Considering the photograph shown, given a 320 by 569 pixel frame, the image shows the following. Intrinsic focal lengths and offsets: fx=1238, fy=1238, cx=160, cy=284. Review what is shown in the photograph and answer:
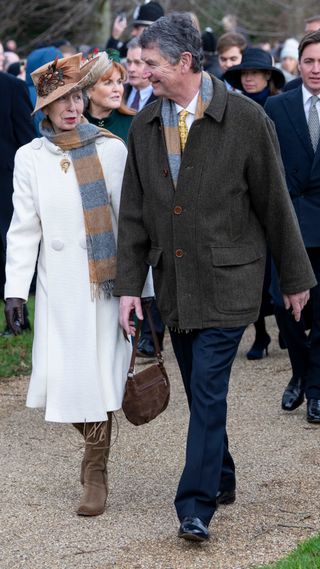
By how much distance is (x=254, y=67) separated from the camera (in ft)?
28.2

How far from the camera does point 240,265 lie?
16.2 ft

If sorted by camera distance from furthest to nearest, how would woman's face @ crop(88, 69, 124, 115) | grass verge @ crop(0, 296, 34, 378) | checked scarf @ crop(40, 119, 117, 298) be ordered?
1. grass verge @ crop(0, 296, 34, 378)
2. woman's face @ crop(88, 69, 124, 115)
3. checked scarf @ crop(40, 119, 117, 298)

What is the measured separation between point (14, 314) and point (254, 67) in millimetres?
3853

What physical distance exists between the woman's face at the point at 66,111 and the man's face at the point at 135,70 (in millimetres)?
3868

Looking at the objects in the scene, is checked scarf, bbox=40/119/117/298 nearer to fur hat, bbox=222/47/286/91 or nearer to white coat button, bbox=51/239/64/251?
white coat button, bbox=51/239/64/251

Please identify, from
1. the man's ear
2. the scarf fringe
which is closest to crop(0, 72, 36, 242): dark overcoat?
the scarf fringe

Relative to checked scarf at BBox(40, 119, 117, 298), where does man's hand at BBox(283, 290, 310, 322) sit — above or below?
below

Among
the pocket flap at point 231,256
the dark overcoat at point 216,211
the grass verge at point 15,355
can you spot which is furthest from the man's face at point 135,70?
the pocket flap at point 231,256

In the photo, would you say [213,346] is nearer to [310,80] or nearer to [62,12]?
[310,80]

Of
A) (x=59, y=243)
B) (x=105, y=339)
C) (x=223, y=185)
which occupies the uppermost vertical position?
(x=223, y=185)

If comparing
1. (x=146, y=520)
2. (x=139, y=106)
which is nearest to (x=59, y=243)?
(x=146, y=520)

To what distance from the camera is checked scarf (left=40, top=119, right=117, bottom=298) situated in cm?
529

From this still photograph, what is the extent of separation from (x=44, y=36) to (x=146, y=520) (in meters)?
21.2

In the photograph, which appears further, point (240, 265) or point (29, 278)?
point (29, 278)
